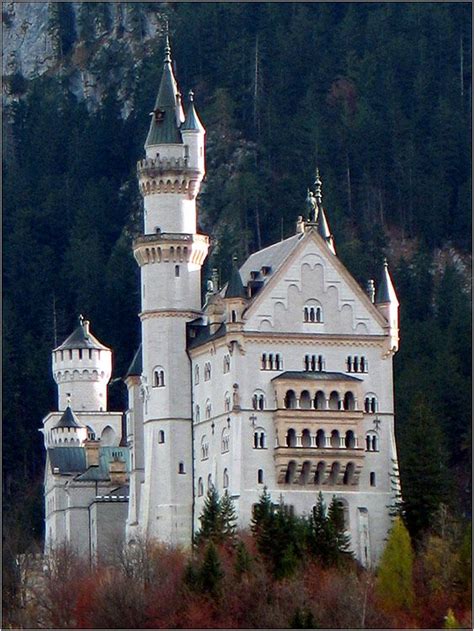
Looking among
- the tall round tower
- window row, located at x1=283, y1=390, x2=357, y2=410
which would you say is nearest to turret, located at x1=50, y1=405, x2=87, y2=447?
the tall round tower

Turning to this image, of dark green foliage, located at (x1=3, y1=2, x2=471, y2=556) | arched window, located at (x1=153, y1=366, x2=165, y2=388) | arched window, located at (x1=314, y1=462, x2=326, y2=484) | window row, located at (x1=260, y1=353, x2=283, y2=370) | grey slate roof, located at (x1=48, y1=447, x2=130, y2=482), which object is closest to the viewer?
arched window, located at (x1=314, y1=462, x2=326, y2=484)

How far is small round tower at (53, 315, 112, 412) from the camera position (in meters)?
147

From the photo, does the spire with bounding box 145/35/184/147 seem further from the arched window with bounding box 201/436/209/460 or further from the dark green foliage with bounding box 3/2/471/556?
the dark green foliage with bounding box 3/2/471/556

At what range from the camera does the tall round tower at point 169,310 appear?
127312mm

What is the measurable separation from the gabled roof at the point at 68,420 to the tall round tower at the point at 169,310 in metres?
14.5

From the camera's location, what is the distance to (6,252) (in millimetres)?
191375

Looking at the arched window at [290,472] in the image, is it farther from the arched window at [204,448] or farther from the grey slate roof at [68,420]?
the grey slate roof at [68,420]

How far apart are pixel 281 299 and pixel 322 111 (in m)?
67.6

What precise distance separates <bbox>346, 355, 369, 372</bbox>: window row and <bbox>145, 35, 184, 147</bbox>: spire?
11.2 m

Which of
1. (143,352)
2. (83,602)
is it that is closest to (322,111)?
(143,352)

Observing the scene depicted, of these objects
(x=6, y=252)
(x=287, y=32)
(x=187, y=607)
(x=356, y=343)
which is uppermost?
(x=287, y=32)

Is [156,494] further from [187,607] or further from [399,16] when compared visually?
[399,16]

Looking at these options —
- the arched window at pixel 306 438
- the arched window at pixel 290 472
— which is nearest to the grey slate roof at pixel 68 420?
the arched window at pixel 290 472

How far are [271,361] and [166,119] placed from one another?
11.4 metres
